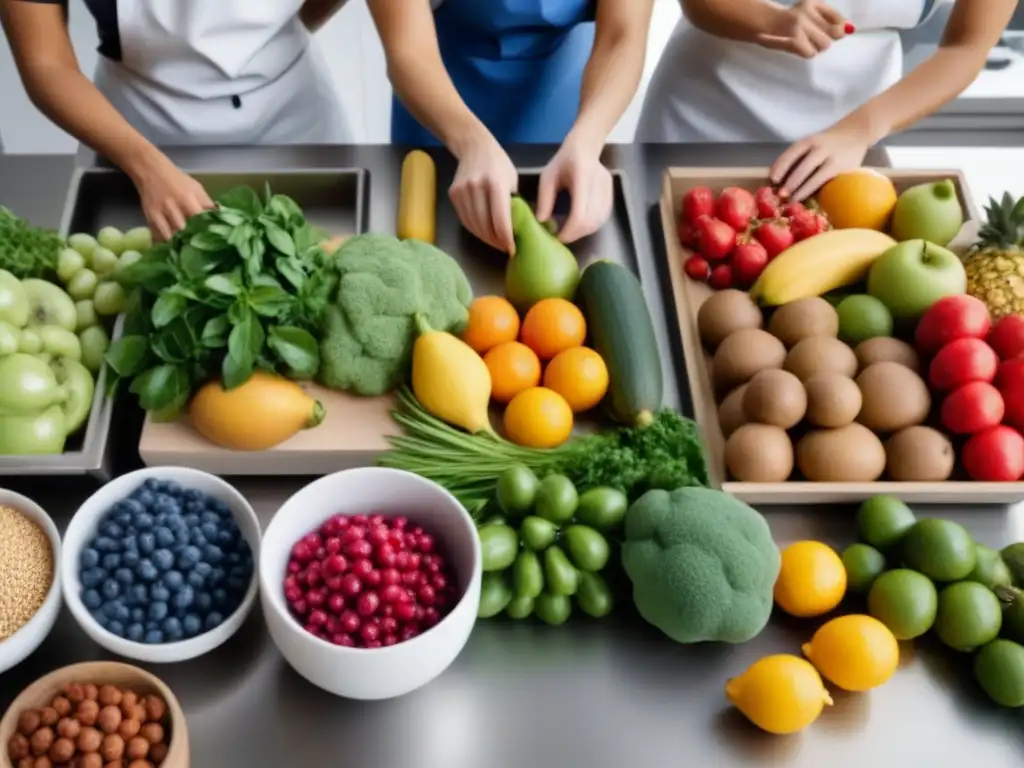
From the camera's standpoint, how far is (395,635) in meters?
0.70

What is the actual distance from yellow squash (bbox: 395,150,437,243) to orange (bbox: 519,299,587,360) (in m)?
0.21

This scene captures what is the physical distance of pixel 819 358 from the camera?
2.96ft

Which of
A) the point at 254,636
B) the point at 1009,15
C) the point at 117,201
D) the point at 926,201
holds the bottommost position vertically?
the point at 254,636

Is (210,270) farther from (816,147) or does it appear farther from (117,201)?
(816,147)

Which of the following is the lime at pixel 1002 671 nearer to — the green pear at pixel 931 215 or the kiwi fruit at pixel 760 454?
the kiwi fruit at pixel 760 454

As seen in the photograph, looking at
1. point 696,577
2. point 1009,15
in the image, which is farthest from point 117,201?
point 1009,15

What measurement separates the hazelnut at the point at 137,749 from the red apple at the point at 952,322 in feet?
2.57

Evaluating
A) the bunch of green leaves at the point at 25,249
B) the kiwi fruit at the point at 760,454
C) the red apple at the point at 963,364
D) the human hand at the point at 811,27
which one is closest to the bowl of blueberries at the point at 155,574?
the bunch of green leaves at the point at 25,249

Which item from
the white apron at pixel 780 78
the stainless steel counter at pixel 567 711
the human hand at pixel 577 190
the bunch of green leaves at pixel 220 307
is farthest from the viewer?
the white apron at pixel 780 78

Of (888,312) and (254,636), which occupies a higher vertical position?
(888,312)

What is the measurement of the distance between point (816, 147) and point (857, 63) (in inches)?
10.4

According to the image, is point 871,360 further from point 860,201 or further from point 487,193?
point 487,193

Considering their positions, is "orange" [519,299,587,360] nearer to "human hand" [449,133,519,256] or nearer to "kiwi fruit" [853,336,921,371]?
"human hand" [449,133,519,256]

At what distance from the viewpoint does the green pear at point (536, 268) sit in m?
0.99
